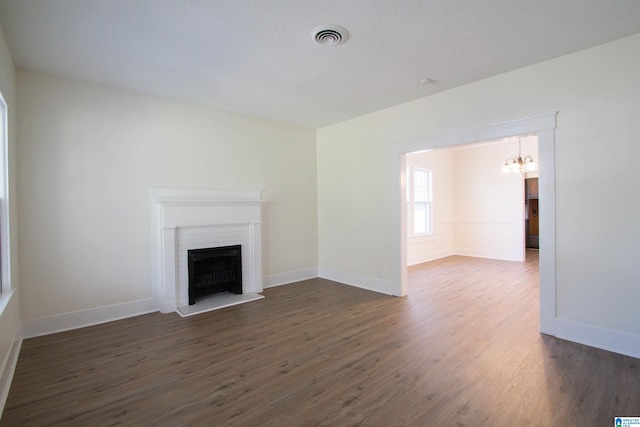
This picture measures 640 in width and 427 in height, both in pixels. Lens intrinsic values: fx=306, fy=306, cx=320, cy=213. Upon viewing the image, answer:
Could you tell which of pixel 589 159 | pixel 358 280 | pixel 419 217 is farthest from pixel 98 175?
pixel 419 217

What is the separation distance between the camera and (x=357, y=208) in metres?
4.95

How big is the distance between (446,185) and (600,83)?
17.4 feet

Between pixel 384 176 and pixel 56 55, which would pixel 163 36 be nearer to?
pixel 56 55

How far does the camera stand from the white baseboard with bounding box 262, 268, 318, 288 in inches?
196

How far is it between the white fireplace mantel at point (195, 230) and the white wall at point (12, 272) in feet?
4.05

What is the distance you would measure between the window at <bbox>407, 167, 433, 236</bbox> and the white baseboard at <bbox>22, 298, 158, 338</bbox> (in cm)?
538

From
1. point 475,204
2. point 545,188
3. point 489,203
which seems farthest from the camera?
point 475,204

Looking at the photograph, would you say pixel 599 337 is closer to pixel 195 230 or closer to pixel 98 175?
pixel 195 230

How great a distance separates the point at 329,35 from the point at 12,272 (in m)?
3.49

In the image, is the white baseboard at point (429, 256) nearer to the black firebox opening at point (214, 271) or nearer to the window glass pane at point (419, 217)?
the window glass pane at point (419, 217)

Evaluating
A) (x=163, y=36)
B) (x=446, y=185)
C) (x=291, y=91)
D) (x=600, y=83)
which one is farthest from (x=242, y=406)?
(x=446, y=185)

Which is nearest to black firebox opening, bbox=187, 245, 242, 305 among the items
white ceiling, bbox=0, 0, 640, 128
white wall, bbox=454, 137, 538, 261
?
white ceiling, bbox=0, 0, 640, 128

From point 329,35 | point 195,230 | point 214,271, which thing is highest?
point 329,35

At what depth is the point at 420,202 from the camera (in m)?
7.33
